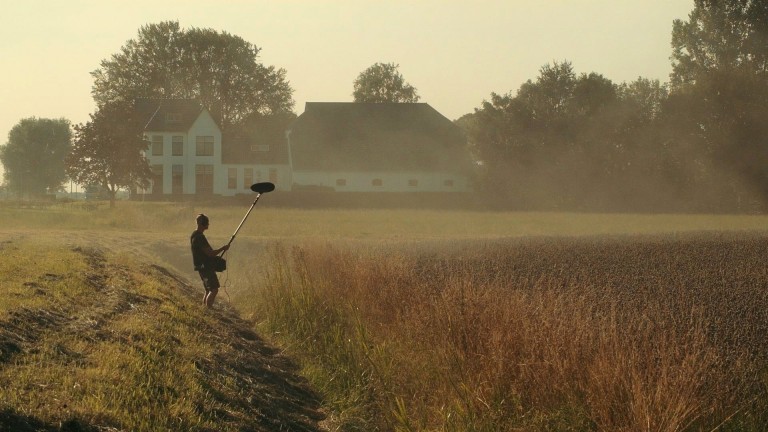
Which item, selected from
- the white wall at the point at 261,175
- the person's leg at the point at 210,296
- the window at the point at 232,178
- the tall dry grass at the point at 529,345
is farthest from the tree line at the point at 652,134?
the person's leg at the point at 210,296

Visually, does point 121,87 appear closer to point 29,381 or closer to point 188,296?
point 188,296

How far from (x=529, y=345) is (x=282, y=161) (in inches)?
2959

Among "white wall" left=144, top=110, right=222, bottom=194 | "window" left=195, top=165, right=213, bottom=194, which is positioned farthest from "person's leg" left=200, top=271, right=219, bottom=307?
"window" left=195, top=165, right=213, bottom=194

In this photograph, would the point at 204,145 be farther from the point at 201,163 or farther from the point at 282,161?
the point at 282,161

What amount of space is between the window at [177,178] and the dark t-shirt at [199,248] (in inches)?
2576

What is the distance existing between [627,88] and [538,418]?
378 feet

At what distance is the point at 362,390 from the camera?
13.3 meters

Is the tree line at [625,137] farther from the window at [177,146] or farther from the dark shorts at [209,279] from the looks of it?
the dark shorts at [209,279]

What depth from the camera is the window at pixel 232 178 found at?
83.1 m

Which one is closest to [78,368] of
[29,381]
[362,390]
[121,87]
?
[29,381]

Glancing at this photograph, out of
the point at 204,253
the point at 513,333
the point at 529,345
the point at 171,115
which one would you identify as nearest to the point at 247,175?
the point at 171,115

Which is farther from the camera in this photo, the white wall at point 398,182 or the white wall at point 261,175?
the white wall at point 398,182

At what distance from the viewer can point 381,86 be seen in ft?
402

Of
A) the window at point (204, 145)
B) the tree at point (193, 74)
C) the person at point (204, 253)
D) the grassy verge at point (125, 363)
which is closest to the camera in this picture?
the grassy verge at point (125, 363)
